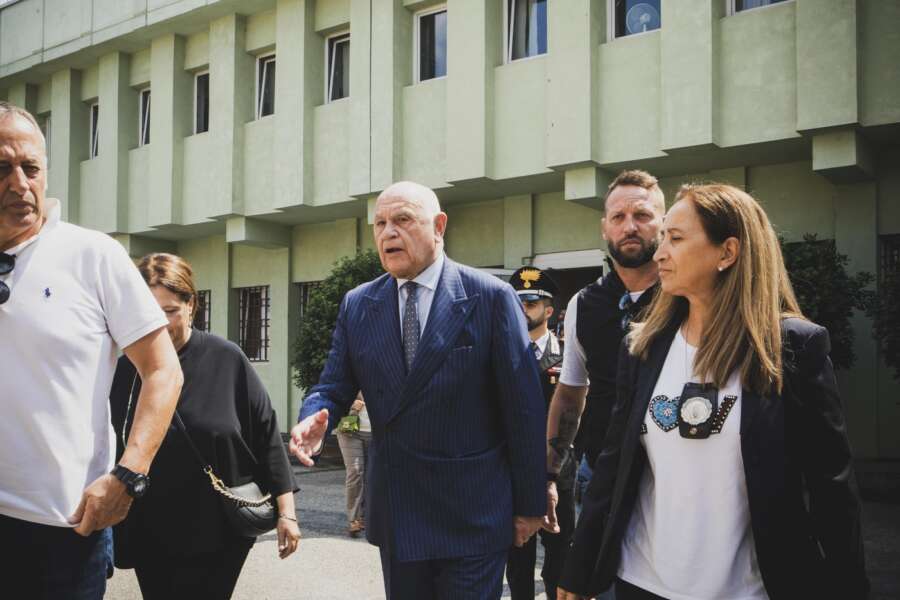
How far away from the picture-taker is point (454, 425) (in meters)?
3.53

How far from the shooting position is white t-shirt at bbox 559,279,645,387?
435 cm

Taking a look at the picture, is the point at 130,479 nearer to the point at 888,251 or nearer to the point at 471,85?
the point at 888,251

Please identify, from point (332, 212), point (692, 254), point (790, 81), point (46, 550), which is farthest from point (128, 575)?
point (332, 212)

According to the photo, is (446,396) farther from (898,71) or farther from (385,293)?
(898,71)

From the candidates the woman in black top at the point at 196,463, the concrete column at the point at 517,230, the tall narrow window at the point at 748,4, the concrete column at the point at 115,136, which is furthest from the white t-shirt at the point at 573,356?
the concrete column at the point at 115,136

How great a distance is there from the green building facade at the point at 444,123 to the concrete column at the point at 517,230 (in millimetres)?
43

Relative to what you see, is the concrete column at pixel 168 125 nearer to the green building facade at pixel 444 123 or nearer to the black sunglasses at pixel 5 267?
the green building facade at pixel 444 123

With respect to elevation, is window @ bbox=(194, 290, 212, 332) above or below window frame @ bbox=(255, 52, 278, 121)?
below

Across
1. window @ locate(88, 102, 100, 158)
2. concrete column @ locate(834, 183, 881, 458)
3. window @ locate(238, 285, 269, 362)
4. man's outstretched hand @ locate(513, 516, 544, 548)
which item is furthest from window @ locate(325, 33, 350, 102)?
man's outstretched hand @ locate(513, 516, 544, 548)

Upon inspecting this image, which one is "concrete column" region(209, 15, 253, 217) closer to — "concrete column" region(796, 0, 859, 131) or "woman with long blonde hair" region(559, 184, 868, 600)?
"concrete column" region(796, 0, 859, 131)

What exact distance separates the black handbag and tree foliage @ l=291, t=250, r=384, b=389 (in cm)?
Answer: 1116

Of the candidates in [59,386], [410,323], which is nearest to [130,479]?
[59,386]

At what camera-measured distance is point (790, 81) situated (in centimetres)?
1199

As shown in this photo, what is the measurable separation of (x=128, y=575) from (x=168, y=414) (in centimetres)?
530
